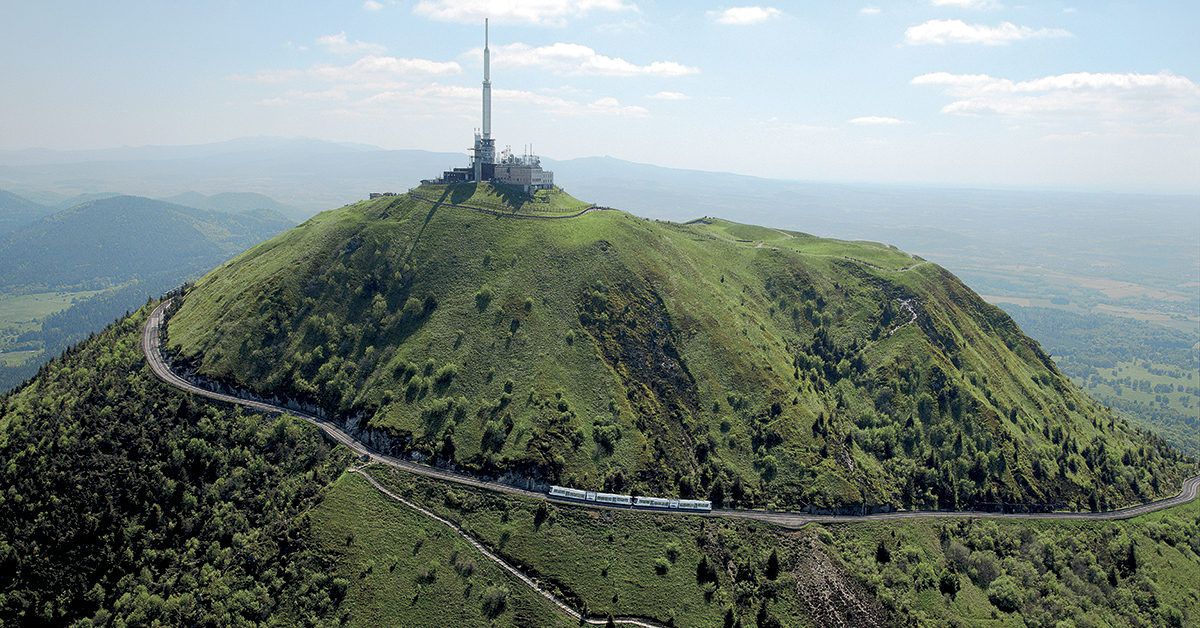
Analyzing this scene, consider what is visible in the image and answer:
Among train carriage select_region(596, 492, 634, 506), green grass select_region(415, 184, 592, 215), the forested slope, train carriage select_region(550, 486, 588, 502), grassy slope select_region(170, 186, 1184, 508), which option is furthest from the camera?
green grass select_region(415, 184, 592, 215)

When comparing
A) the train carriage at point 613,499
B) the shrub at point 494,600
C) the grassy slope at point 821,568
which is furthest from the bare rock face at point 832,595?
the shrub at point 494,600

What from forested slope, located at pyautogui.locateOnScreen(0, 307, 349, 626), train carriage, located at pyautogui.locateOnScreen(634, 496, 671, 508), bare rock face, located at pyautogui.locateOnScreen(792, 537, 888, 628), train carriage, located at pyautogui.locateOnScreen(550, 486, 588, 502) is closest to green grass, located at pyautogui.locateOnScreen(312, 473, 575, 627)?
forested slope, located at pyautogui.locateOnScreen(0, 307, 349, 626)

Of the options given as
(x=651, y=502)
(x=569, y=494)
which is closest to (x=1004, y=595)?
(x=651, y=502)

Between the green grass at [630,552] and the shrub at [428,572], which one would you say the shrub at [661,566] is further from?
the shrub at [428,572]

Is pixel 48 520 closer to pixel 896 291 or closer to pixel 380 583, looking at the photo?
pixel 380 583

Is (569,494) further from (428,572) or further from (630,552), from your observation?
(428,572)

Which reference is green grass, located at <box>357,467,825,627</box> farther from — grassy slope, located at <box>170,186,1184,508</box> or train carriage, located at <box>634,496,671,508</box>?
grassy slope, located at <box>170,186,1184,508</box>
